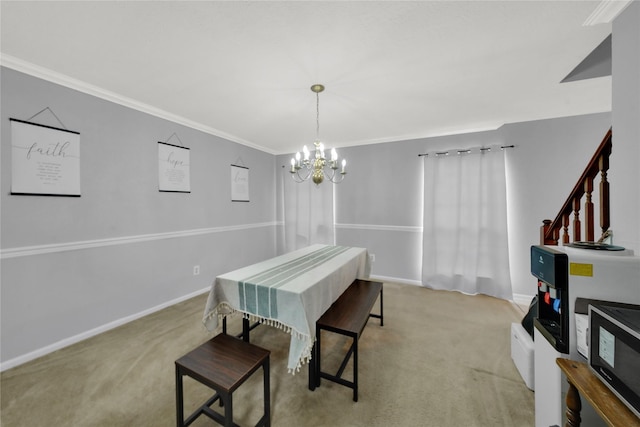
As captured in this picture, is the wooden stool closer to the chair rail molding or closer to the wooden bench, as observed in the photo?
the wooden bench

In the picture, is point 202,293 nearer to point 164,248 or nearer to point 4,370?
point 164,248

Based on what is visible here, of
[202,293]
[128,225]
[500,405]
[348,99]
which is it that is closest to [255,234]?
[202,293]

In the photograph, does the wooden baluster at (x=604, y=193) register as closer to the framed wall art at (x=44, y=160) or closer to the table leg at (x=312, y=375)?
the table leg at (x=312, y=375)

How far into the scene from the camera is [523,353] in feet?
5.87

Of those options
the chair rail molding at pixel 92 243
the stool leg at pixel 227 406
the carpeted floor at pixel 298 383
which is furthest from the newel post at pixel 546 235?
the chair rail molding at pixel 92 243

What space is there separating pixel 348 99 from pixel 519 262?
3.23 meters

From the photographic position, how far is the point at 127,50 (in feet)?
5.73

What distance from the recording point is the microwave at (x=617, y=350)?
76 cm

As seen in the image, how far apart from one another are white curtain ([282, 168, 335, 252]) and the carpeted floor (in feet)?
7.47

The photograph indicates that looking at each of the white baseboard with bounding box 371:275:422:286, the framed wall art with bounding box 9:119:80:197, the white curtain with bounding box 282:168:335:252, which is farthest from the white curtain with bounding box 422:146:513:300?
the framed wall art with bounding box 9:119:80:197

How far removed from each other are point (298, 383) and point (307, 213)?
128 inches

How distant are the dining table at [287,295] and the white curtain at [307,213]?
227 cm

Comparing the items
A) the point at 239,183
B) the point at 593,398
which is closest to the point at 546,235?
the point at 593,398

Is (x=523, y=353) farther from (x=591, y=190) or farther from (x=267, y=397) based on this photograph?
(x=267, y=397)
